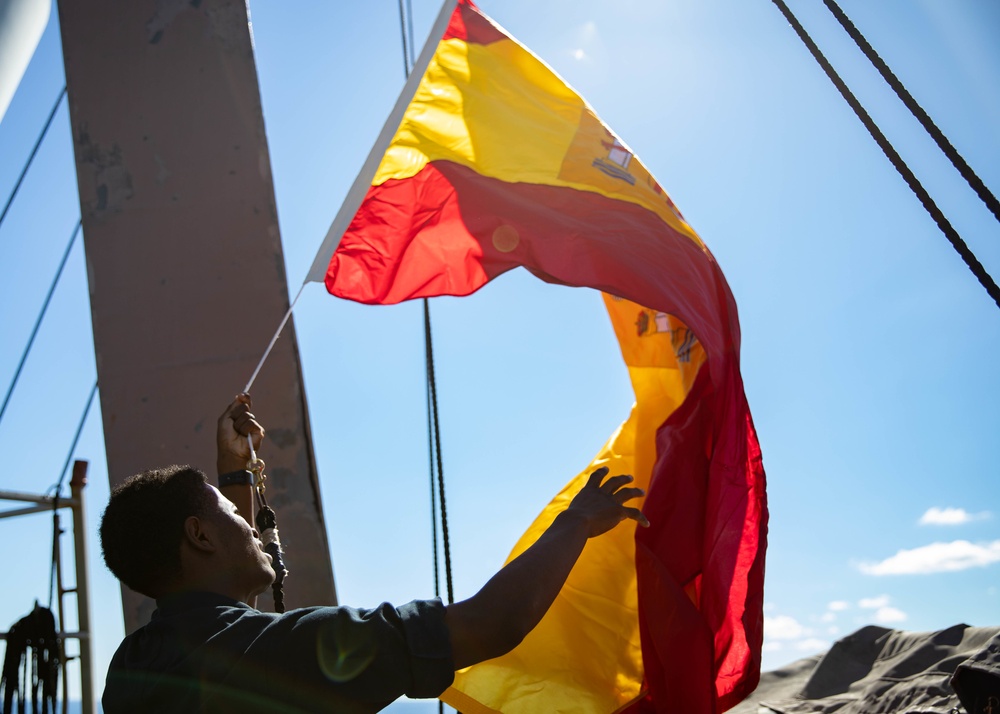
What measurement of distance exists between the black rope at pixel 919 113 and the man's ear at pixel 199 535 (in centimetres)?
159

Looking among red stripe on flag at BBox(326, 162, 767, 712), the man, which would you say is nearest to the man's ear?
the man

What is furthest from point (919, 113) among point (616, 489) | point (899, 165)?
point (616, 489)

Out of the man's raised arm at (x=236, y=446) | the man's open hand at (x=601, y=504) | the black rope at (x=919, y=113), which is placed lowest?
the man's open hand at (x=601, y=504)

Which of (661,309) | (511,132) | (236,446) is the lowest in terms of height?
(236,446)

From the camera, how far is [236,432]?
2.39 meters

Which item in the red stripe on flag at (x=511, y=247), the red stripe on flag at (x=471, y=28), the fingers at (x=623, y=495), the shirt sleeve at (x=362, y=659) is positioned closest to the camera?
the shirt sleeve at (x=362, y=659)

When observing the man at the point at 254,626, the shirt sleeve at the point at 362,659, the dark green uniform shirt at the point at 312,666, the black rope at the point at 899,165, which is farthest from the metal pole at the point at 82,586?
the black rope at the point at 899,165

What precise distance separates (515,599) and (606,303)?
2115 millimetres

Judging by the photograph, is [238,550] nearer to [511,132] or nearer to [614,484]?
[614,484]

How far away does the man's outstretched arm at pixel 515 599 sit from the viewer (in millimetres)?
1134

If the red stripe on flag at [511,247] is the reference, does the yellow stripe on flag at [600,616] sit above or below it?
below

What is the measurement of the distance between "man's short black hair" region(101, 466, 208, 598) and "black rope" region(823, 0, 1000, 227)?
1614 mm

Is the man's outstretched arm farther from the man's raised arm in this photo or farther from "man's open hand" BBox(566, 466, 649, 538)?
the man's raised arm

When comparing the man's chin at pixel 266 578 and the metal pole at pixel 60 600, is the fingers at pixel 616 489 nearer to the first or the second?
the man's chin at pixel 266 578
